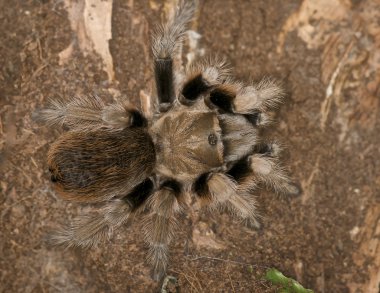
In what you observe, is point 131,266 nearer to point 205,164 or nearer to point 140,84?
point 205,164

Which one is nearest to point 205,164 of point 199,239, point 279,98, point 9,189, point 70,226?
point 199,239

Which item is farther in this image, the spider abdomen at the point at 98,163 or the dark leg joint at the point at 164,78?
the dark leg joint at the point at 164,78

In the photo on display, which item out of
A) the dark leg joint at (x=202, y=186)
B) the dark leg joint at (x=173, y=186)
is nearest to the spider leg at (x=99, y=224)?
the dark leg joint at (x=173, y=186)

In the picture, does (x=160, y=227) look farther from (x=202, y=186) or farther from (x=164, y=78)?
Result: (x=164, y=78)

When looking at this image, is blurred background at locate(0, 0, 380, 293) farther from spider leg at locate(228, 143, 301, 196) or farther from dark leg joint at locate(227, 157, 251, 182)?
dark leg joint at locate(227, 157, 251, 182)

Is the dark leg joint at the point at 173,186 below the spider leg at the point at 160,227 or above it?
above

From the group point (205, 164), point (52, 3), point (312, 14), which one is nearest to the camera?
point (205, 164)

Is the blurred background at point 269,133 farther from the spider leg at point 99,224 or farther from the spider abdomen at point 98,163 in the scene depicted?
the spider abdomen at point 98,163
